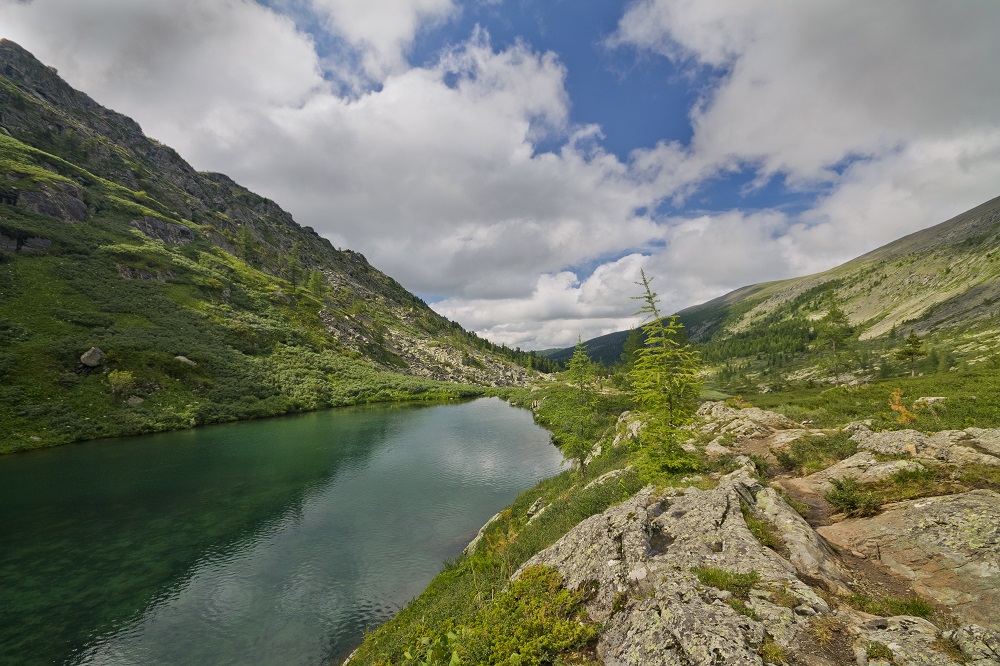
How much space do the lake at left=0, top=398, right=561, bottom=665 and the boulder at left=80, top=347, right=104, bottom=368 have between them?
18.4 m

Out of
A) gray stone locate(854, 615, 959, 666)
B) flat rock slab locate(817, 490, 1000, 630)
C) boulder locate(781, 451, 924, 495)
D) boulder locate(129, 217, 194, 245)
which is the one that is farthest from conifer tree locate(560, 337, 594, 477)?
boulder locate(129, 217, 194, 245)

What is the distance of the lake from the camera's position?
2047 cm

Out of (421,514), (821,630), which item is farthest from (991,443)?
(421,514)

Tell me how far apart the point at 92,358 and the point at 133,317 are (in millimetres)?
23931

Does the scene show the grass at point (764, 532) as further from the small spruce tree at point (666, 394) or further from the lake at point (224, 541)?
the lake at point (224, 541)

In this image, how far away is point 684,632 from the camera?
28.3 feet

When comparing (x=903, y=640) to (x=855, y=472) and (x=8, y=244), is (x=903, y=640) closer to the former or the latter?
(x=855, y=472)

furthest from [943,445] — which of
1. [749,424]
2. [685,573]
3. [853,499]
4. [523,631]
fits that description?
[523,631]

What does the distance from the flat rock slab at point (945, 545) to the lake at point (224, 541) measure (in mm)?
23815

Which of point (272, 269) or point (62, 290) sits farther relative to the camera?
point (272, 269)

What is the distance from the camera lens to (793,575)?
9984 mm

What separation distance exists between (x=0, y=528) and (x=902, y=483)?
59844 mm

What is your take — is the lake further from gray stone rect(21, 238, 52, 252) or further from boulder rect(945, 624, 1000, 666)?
gray stone rect(21, 238, 52, 252)

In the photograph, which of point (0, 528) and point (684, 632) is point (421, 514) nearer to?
point (684, 632)
